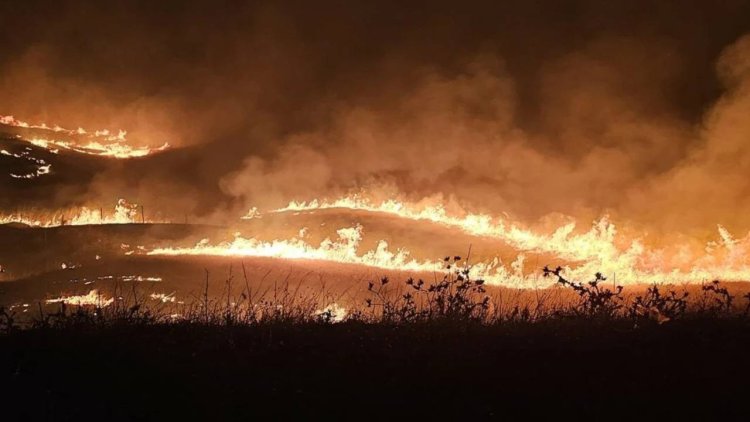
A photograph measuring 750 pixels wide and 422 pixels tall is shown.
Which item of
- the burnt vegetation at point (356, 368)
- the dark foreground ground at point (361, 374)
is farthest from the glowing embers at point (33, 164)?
the dark foreground ground at point (361, 374)

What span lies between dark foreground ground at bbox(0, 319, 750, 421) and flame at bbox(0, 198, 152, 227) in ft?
101

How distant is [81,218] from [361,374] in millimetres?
33689

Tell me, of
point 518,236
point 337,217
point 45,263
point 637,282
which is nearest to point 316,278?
point 337,217

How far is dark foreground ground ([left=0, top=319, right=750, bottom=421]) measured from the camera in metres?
6.32

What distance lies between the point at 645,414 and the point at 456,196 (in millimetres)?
25049

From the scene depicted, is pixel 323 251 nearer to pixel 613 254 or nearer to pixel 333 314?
pixel 613 254

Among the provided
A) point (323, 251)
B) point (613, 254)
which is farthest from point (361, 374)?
point (323, 251)

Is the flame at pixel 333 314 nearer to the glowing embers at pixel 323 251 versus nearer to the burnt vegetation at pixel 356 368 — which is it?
the burnt vegetation at pixel 356 368

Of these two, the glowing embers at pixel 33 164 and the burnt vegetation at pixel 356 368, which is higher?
the glowing embers at pixel 33 164

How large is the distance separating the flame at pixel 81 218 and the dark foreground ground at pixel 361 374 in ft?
101

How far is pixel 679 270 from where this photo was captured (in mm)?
23438

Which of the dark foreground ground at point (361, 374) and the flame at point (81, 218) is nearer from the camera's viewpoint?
the dark foreground ground at point (361, 374)

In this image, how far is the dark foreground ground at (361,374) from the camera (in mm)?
6324

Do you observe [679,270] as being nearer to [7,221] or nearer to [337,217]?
[337,217]
